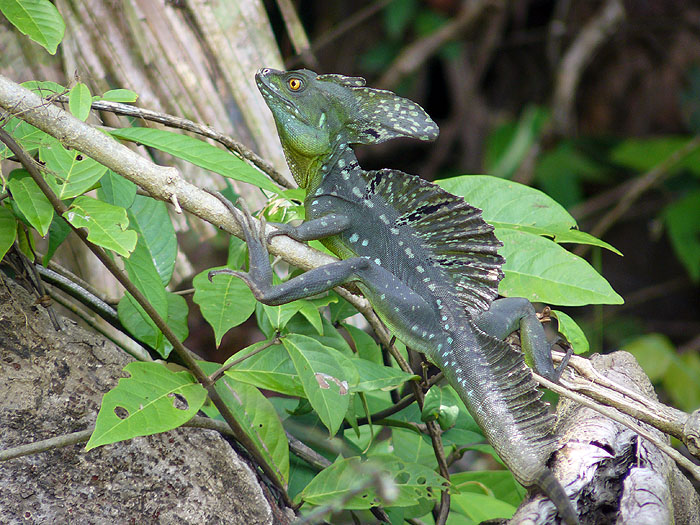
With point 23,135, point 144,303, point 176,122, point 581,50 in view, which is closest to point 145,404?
point 144,303

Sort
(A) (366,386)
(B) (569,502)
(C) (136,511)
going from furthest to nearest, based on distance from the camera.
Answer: (A) (366,386), (C) (136,511), (B) (569,502)

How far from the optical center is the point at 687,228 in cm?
620

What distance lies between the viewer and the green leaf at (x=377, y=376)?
6.55ft

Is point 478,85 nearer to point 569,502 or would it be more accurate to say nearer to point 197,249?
point 197,249

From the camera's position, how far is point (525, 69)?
7.21m

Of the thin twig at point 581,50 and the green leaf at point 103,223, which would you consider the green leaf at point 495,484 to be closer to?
the green leaf at point 103,223

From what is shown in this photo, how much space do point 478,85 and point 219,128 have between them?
17.1 feet

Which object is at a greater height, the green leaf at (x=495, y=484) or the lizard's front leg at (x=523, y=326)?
the lizard's front leg at (x=523, y=326)

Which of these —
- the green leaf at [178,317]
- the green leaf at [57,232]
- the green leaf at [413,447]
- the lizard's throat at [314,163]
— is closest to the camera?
the green leaf at [57,232]

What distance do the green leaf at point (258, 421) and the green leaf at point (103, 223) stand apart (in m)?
0.55

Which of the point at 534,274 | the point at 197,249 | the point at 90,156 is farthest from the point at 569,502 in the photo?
the point at 197,249

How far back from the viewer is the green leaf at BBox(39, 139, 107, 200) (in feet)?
5.62

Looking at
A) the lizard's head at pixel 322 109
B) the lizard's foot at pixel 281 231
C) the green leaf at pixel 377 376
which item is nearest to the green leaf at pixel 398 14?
the lizard's head at pixel 322 109

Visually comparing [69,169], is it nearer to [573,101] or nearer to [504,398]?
[504,398]
